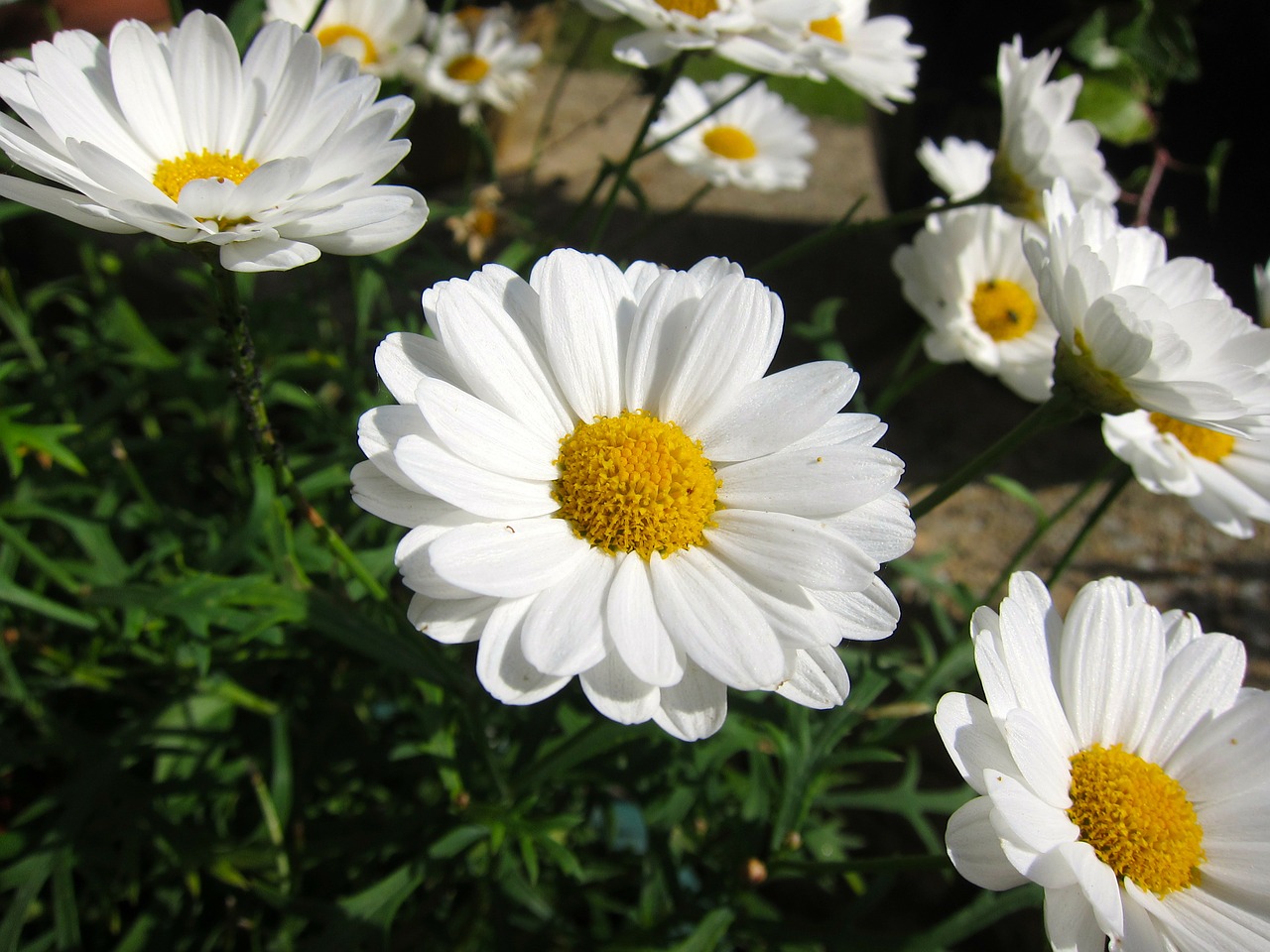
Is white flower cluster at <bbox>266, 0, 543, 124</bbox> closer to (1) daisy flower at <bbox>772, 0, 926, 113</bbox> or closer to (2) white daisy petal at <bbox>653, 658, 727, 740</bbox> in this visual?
(1) daisy flower at <bbox>772, 0, 926, 113</bbox>

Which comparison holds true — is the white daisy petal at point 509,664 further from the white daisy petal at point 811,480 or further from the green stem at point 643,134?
the green stem at point 643,134

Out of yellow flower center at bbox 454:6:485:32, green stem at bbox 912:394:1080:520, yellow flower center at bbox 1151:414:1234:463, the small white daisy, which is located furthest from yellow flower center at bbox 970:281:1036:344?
yellow flower center at bbox 454:6:485:32

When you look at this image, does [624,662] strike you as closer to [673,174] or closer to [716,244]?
[716,244]

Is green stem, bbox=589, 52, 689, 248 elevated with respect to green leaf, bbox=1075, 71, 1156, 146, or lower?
lower

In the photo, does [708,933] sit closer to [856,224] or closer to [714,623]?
[714,623]

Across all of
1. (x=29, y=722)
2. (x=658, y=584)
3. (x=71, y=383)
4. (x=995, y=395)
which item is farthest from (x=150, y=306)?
(x=995, y=395)
